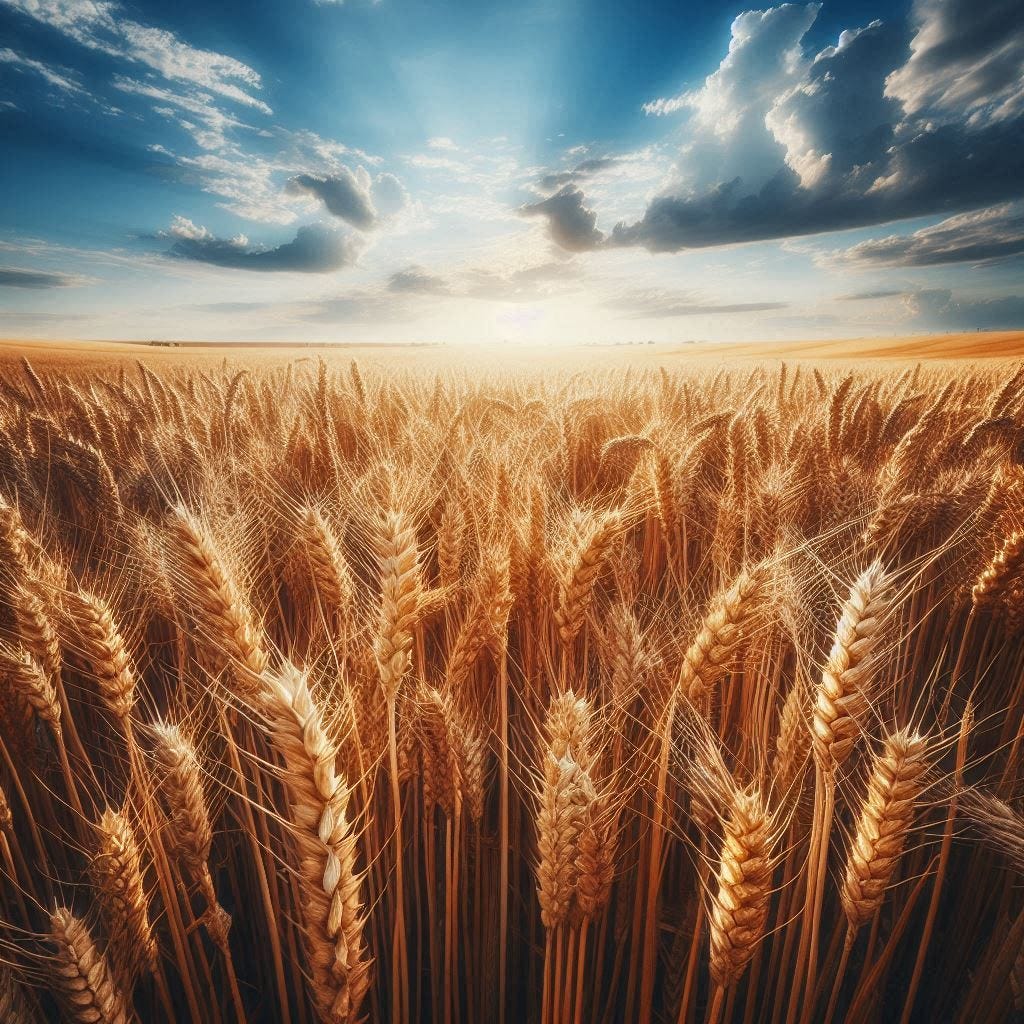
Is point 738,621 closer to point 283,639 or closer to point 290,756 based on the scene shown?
point 290,756

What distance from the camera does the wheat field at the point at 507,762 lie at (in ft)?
2.94

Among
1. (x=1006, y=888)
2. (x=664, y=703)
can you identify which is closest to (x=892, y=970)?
(x=1006, y=888)

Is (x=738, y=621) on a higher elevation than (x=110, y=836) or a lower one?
higher

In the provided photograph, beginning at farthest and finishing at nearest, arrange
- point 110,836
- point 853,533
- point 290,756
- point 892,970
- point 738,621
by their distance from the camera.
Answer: point 853,533 < point 892,970 < point 738,621 < point 110,836 < point 290,756

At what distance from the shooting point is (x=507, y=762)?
140 cm

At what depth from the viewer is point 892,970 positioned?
4.83 feet

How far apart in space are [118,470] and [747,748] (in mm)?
3427

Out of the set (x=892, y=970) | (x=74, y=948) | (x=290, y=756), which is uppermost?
(x=290, y=756)

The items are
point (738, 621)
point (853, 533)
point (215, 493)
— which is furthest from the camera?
point (853, 533)

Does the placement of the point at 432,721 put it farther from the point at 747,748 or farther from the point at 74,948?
the point at 747,748

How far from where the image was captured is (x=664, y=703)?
1.33 m

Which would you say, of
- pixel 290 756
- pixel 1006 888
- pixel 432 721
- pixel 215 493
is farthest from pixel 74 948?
pixel 1006 888

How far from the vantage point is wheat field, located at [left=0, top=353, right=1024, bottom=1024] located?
0.90 metres

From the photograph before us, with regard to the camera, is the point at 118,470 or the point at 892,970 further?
the point at 118,470
